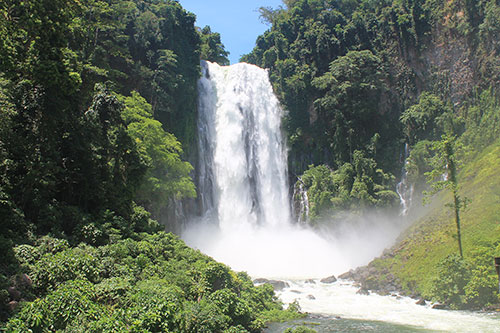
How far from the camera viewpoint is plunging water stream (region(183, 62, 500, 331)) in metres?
29.2

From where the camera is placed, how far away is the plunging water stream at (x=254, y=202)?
29.2m

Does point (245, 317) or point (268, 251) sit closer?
point (245, 317)

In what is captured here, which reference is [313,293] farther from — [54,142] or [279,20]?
[279,20]

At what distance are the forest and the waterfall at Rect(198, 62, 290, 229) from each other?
1.41 m

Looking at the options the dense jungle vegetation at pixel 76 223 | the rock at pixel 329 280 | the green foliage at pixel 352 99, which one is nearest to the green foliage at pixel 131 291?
the dense jungle vegetation at pixel 76 223

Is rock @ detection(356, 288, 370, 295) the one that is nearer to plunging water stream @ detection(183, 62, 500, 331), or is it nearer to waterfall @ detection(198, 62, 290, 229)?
plunging water stream @ detection(183, 62, 500, 331)

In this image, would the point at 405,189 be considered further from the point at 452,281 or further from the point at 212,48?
the point at 212,48

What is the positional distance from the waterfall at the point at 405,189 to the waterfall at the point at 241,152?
361 inches

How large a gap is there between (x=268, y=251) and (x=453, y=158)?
1503 cm

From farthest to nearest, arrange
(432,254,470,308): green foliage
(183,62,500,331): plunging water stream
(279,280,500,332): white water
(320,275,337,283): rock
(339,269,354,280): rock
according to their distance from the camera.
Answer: (183,62,500,331): plunging water stream, (339,269,354,280): rock, (320,275,337,283): rock, (432,254,470,308): green foliage, (279,280,500,332): white water

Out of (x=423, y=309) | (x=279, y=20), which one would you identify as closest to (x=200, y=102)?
(x=279, y=20)

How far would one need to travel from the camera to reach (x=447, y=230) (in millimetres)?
22906

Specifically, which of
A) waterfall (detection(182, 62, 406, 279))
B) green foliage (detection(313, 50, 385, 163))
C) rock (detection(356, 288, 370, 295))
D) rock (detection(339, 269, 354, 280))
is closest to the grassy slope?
rock (detection(339, 269, 354, 280))

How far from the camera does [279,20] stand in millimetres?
42750
